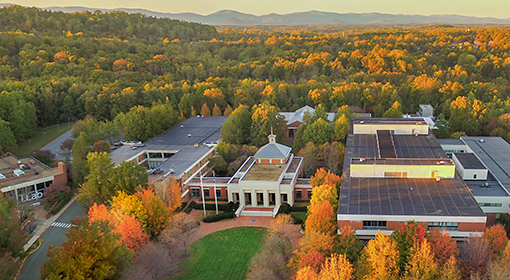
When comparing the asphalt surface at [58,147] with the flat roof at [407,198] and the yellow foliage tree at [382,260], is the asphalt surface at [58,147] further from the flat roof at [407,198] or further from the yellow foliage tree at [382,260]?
the yellow foliage tree at [382,260]

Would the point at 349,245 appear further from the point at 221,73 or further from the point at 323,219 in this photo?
the point at 221,73

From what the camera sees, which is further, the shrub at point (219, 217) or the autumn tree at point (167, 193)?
the shrub at point (219, 217)

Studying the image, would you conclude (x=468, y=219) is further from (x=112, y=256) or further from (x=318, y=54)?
(x=318, y=54)

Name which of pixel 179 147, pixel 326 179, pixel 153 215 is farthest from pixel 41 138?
pixel 326 179

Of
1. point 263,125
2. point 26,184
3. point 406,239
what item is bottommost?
point 26,184

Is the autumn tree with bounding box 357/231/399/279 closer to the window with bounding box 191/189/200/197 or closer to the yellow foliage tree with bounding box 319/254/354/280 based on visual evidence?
the yellow foliage tree with bounding box 319/254/354/280

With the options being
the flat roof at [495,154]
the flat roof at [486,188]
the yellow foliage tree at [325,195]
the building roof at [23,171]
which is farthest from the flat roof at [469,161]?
Answer: the building roof at [23,171]

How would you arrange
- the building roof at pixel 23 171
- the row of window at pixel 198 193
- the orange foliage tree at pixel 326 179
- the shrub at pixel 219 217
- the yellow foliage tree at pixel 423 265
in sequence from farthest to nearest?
the building roof at pixel 23 171, the row of window at pixel 198 193, the shrub at pixel 219 217, the orange foliage tree at pixel 326 179, the yellow foliage tree at pixel 423 265
